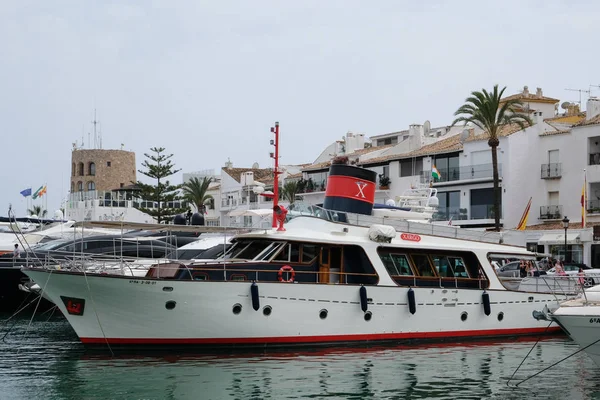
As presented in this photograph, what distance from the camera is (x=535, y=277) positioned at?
84.3 ft

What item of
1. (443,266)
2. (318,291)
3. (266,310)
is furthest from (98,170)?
(266,310)

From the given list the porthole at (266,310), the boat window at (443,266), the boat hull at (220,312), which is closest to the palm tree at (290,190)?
the boat window at (443,266)

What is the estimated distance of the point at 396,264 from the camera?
939 inches

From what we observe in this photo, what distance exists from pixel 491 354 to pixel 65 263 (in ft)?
35.2

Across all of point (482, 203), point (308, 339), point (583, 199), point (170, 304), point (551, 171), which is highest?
point (551, 171)

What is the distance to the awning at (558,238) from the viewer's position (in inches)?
1967

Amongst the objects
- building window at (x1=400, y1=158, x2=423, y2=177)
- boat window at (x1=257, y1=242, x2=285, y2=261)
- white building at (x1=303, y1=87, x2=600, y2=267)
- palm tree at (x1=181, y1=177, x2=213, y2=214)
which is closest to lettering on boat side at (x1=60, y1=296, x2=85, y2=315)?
boat window at (x1=257, y1=242, x2=285, y2=261)

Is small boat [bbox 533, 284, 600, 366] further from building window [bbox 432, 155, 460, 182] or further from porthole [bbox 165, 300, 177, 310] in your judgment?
building window [bbox 432, 155, 460, 182]

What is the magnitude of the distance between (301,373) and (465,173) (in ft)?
133

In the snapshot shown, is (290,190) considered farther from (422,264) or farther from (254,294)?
(254,294)

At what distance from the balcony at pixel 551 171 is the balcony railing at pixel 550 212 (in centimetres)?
187

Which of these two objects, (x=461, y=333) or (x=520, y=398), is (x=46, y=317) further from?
(x=520, y=398)

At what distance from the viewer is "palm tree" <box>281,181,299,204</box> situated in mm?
73562

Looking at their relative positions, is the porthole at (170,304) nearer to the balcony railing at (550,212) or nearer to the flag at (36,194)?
the balcony railing at (550,212)
